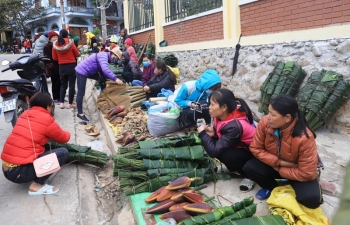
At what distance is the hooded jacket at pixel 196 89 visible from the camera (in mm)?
4137

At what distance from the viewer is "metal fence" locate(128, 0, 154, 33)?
11.5 meters

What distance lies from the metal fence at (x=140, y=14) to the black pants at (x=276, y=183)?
9.49m

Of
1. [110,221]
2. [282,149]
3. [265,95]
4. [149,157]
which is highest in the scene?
[265,95]

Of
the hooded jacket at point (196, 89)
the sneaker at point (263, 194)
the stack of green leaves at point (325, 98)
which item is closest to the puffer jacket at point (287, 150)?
the sneaker at point (263, 194)

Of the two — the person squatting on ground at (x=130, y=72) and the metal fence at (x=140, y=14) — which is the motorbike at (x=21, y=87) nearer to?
the person squatting on ground at (x=130, y=72)

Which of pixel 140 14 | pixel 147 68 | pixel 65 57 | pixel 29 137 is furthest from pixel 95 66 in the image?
pixel 140 14

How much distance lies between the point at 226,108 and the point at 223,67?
4.17 meters

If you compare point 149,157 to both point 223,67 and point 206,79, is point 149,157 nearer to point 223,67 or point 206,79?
point 206,79

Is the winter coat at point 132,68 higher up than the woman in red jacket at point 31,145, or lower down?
higher up

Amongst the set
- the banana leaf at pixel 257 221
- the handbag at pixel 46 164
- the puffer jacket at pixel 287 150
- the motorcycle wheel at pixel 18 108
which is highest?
the motorcycle wheel at pixel 18 108

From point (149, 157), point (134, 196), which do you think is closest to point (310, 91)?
point (149, 157)

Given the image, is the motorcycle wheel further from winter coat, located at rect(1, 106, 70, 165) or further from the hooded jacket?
the hooded jacket

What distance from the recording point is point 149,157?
10.7ft

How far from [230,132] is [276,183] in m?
0.64
